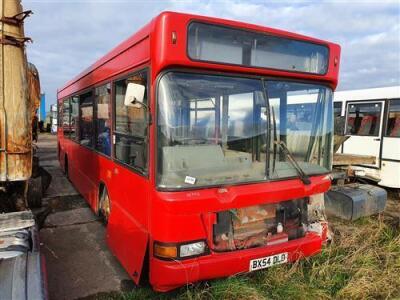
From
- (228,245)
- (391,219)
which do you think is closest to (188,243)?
(228,245)

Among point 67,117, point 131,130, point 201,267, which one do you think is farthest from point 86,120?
point 201,267

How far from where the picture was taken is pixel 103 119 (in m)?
4.91

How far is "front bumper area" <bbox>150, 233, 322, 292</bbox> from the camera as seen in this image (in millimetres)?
3082

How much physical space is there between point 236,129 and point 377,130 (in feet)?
20.5

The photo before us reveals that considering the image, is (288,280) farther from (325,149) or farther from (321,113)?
(321,113)

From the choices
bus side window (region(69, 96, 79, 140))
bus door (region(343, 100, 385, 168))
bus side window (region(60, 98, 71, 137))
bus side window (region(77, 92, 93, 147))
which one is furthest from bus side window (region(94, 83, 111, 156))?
bus door (region(343, 100, 385, 168))

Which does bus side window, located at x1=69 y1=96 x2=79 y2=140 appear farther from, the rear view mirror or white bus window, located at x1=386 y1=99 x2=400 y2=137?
white bus window, located at x1=386 y1=99 x2=400 y2=137

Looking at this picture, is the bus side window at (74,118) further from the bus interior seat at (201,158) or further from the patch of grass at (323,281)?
the bus interior seat at (201,158)

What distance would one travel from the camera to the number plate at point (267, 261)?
11.1 ft

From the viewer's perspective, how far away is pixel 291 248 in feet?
12.0

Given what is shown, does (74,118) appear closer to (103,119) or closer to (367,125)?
(103,119)

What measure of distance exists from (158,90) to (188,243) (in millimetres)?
1341

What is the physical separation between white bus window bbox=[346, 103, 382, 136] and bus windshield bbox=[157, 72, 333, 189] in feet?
17.3

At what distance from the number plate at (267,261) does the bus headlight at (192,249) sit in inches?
20.6
